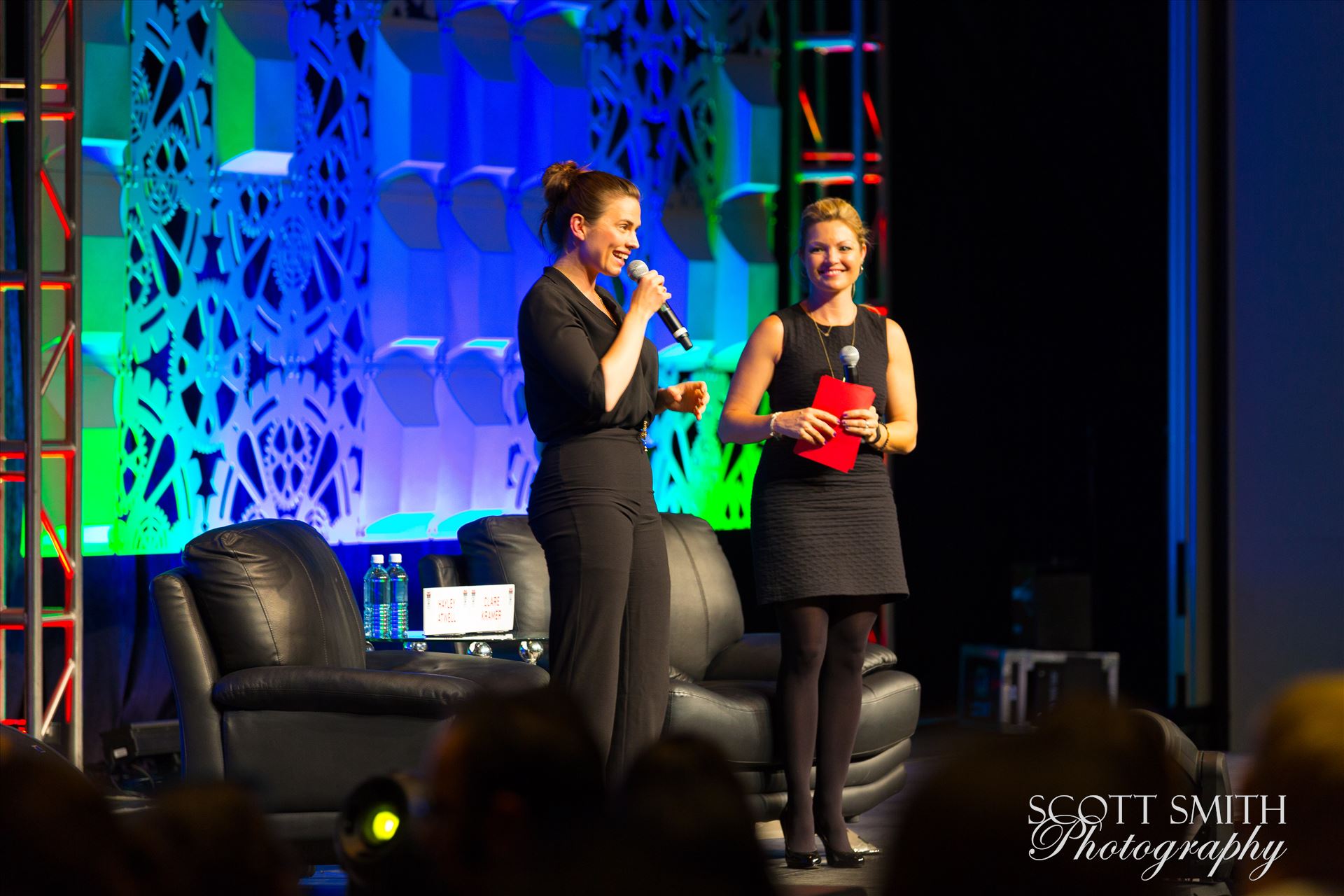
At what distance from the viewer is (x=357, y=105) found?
4.70 meters

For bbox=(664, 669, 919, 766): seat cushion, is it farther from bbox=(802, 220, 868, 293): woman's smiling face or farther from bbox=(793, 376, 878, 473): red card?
bbox=(802, 220, 868, 293): woman's smiling face

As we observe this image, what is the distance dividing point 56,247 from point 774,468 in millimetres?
2495

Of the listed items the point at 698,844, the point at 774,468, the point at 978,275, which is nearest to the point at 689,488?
the point at 978,275

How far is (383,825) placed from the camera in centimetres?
103

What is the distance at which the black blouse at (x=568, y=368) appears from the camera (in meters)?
2.49

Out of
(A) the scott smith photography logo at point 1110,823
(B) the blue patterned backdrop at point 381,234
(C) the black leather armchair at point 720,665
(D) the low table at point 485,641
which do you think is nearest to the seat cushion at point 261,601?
(D) the low table at point 485,641

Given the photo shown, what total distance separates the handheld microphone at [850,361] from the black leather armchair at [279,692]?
37.5 inches

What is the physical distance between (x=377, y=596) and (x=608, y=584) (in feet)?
7.16

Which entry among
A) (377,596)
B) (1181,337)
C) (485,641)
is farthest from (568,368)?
(1181,337)

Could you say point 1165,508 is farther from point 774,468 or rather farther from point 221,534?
point 221,534

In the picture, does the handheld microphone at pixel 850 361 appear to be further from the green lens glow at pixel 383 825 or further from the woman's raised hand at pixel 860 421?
the green lens glow at pixel 383 825

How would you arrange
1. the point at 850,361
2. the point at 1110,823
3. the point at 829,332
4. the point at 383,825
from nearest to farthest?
the point at 1110,823, the point at 383,825, the point at 850,361, the point at 829,332

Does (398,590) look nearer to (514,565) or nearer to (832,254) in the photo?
(514,565)

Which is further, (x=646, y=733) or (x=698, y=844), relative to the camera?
(x=646, y=733)
